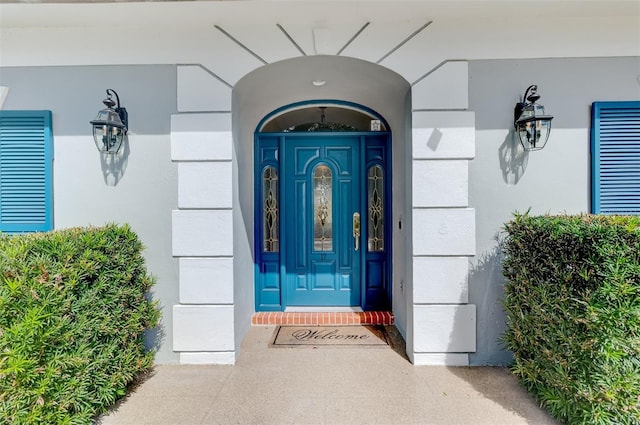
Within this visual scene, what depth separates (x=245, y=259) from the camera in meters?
3.27

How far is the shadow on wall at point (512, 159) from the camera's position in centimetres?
268

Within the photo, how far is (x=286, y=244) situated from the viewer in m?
3.80

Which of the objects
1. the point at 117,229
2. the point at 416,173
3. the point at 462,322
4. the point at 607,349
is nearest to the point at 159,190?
the point at 117,229

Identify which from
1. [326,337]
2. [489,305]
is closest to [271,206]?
[326,337]

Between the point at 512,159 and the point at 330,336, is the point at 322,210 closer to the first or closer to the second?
the point at 330,336

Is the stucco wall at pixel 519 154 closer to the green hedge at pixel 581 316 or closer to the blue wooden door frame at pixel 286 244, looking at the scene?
the green hedge at pixel 581 316

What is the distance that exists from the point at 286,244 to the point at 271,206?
19.9 inches

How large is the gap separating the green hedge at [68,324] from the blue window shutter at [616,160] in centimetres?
399

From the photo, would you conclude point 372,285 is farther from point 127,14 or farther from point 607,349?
point 127,14

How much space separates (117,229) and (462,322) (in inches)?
120

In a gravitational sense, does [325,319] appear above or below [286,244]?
below

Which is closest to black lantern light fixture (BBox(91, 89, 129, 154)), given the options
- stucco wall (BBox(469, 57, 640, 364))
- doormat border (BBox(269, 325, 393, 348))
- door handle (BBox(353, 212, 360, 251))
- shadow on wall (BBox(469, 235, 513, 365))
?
doormat border (BBox(269, 325, 393, 348))

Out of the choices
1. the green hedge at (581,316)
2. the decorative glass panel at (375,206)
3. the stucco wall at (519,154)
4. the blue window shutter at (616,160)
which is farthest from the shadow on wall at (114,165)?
the blue window shutter at (616,160)

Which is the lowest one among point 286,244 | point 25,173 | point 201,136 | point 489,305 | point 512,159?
point 489,305
